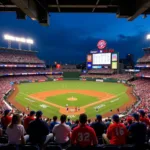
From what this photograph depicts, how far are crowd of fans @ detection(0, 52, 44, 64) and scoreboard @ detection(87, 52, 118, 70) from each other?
28.1 meters

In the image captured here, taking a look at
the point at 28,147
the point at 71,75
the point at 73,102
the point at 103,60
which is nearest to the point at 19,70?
the point at 71,75

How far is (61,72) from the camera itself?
287 feet

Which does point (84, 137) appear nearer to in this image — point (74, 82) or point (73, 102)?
point (73, 102)

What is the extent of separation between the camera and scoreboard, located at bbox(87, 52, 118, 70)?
67.9 m

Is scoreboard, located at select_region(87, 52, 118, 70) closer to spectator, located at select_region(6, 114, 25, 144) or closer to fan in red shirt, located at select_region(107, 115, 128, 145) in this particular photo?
fan in red shirt, located at select_region(107, 115, 128, 145)

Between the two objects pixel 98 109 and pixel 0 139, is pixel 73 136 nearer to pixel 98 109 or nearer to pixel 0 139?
pixel 0 139

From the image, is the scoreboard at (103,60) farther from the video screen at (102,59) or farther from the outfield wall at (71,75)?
the outfield wall at (71,75)

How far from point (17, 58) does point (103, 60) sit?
39.5 meters

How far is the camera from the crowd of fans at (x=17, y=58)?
6547 cm

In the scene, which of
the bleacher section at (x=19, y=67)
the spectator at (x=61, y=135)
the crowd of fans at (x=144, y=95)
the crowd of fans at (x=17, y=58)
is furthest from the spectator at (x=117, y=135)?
the crowd of fans at (x=17, y=58)

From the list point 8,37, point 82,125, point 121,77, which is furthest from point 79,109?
point 8,37

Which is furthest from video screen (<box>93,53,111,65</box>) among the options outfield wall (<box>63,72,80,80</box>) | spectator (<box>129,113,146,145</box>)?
spectator (<box>129,113,146,145</box>)

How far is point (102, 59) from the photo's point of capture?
70.7 m

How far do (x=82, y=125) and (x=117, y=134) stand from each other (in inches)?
52.0
